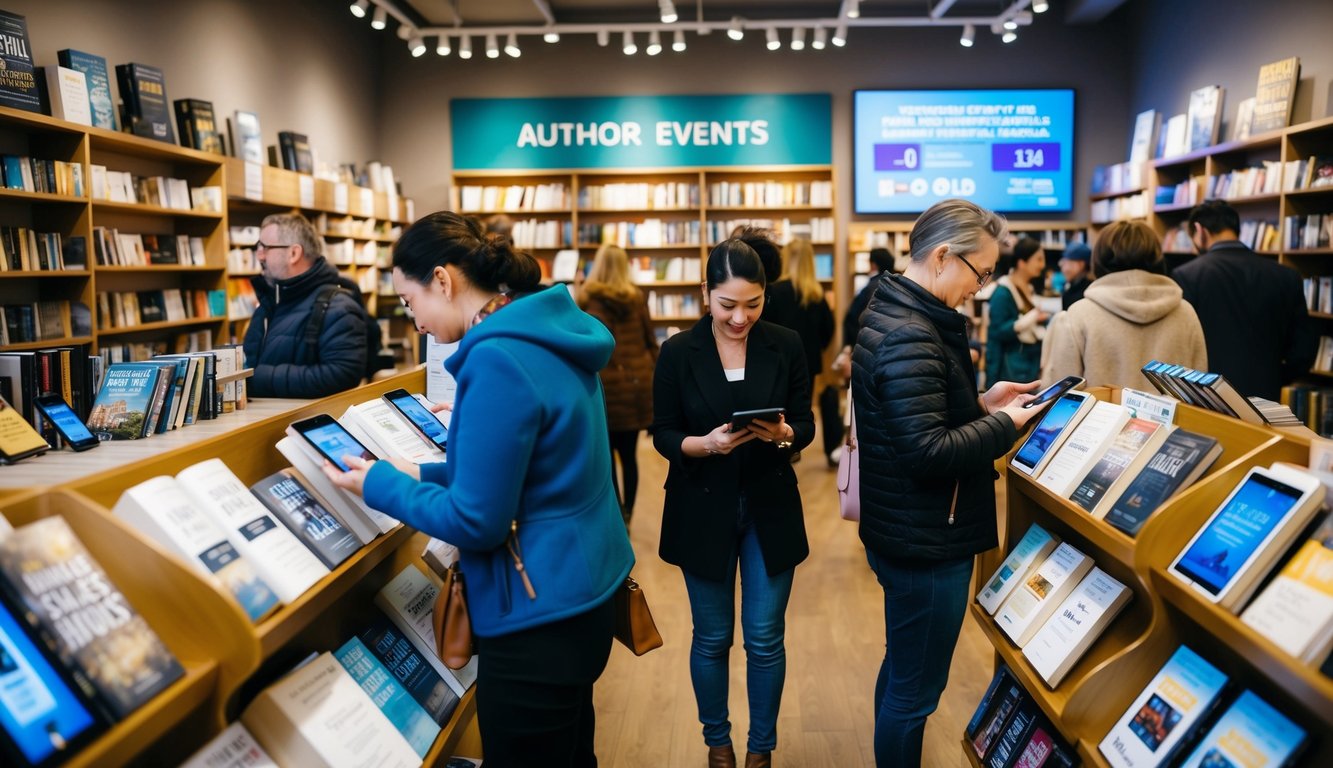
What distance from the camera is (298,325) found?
11.0 feet

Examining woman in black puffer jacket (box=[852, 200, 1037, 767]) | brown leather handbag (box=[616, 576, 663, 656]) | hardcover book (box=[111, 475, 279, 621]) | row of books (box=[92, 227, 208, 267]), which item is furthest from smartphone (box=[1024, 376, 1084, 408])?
row of books (box=[92, 227, 208, 267])

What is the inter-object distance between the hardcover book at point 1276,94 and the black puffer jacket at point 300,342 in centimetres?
591

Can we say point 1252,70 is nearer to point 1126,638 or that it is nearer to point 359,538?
point 1126,638

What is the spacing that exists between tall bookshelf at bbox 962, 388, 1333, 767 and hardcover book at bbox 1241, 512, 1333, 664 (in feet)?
0.08

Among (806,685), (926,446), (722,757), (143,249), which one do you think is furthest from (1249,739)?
(143,249)

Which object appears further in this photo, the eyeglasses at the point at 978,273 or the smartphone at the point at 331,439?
the eyeglasses at the point at 978,273

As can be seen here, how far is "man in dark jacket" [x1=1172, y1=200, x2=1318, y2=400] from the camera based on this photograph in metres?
4.10

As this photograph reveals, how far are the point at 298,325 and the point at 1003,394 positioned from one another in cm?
241

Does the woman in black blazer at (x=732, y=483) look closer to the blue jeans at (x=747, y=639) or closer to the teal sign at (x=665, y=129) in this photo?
the blue jeans at (x=747, y=639)

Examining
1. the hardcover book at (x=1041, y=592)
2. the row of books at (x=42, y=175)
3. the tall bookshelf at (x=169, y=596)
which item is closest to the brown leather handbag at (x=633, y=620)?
the tall bookshelf at (x=169, y=596)

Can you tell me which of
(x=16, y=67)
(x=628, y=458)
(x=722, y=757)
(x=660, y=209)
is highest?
(x=16, y=67)

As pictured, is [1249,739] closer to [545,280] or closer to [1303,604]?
[1303,604]

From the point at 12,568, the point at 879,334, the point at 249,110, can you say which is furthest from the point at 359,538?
the point at 249,110

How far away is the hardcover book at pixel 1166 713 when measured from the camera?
155 cm
